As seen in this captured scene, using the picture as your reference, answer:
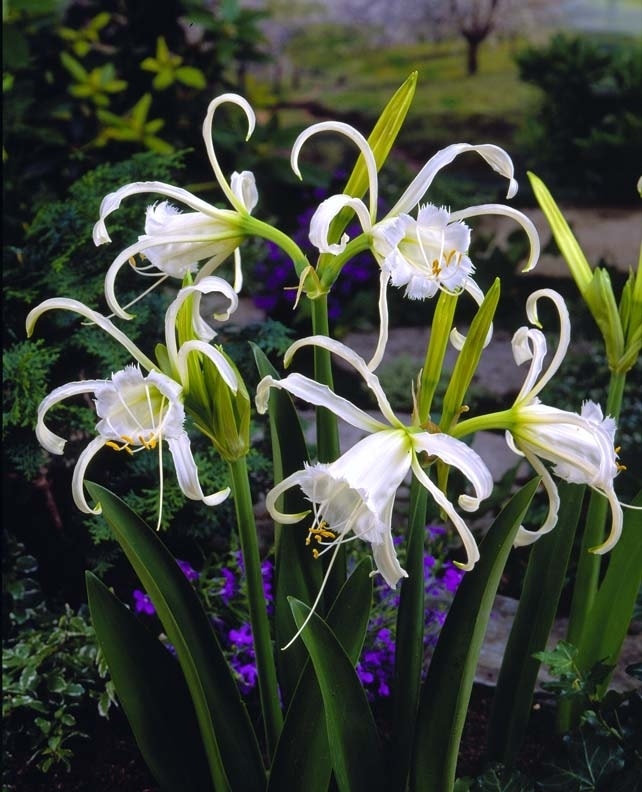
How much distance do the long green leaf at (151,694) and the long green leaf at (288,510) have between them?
0.44 ft

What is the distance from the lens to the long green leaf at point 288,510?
1.05 metres

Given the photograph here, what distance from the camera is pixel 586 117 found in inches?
133

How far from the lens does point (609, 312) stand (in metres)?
1.14

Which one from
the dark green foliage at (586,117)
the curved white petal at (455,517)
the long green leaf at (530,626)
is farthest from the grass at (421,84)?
the curved white petal at (455,517)

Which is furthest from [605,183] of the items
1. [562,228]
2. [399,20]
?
[562,228]

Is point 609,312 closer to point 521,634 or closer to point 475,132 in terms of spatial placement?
point 521,634

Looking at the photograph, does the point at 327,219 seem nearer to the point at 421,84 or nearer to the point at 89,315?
the point at 89,315

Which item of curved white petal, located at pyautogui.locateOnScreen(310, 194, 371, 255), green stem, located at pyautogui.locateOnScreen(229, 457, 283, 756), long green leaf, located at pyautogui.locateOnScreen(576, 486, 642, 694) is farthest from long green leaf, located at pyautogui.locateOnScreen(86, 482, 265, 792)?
long green leaf, located at pyautogui.locateOnScreen(576, 486, 642, 694)

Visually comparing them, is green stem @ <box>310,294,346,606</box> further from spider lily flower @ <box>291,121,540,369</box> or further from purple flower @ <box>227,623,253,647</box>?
purple flower @ <box>227,623,253,647</box>

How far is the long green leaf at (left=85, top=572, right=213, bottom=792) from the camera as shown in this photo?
1025 millimetres

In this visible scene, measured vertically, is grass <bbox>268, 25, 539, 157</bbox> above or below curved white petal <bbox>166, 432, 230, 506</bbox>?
below

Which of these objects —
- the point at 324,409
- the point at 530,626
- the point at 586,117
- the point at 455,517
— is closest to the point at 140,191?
the point at 324,409

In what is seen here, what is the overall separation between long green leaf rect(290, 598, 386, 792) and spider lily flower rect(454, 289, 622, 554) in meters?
0.23

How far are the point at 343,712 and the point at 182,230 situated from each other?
0.48 metres
